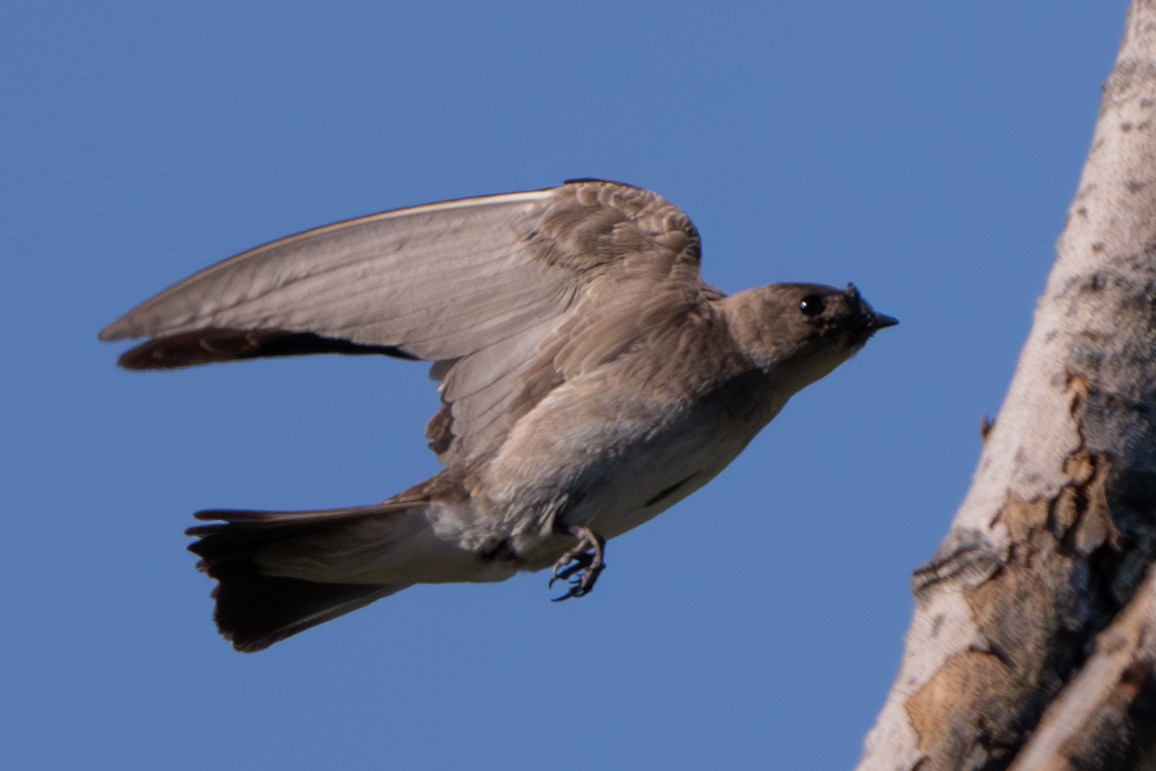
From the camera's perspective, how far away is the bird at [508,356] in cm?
673

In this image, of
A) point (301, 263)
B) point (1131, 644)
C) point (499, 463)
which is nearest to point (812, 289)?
point (499, 463)

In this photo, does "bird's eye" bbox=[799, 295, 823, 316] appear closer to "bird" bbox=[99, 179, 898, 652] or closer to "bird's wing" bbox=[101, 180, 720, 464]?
"bird" bbox=[99, 179, 898, 652]

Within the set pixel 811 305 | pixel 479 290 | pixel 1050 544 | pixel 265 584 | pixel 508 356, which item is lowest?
pixel 1050 544

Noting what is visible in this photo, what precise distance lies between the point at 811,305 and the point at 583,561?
1641 millimetres

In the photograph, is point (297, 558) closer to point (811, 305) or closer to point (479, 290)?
point (479, 290)

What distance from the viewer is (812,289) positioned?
7445 mm

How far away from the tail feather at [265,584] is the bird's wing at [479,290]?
72 centimetres

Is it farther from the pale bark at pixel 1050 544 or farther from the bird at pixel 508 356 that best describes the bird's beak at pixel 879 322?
the pale bark at pixel 1050 544

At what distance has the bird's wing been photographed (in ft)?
23.1

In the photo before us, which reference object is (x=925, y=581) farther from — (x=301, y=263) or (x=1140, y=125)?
(x=301, y=263)

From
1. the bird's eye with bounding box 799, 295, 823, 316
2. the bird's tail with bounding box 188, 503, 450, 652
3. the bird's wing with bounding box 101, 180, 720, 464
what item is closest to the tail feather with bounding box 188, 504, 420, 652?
the bird's tail with bounding box 188, 503, 450, 652

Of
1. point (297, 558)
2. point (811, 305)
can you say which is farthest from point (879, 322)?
point (297, 558)

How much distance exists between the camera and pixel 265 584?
725 centimetres

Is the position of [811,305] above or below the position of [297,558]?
above
